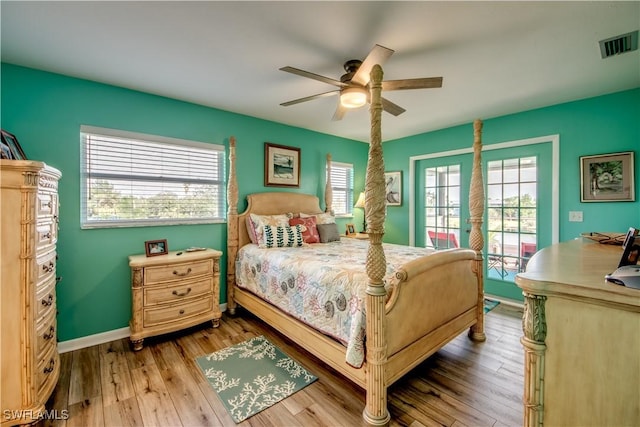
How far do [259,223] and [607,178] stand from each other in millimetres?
3880

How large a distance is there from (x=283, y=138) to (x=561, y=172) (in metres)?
3.56

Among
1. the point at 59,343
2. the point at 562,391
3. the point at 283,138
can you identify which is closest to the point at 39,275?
the point at 59,343

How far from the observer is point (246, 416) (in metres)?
1.69

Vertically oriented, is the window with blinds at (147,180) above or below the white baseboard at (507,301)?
above

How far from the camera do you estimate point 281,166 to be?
395 cm

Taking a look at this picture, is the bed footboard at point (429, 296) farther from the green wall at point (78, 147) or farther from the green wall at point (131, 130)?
the green wall at point (78, 147)

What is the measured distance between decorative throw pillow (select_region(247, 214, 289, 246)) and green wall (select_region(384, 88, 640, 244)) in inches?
116

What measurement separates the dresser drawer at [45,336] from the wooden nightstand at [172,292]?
57cm

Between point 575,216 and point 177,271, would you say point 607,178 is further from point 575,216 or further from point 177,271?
point 177,271

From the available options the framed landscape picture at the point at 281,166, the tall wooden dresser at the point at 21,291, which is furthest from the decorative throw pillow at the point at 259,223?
the tall wooden dresser at the point at 21,291

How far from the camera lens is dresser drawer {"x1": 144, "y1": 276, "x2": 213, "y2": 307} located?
2.53 meters

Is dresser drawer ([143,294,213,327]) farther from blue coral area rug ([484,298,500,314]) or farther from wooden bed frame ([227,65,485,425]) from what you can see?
blue coral area rug ([484,298,500,314])

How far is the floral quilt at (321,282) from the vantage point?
1.79 metres

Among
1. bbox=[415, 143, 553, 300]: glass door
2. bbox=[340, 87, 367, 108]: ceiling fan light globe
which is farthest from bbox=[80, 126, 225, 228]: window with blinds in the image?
bbox=[415, 143, 553, 300]: glass door
